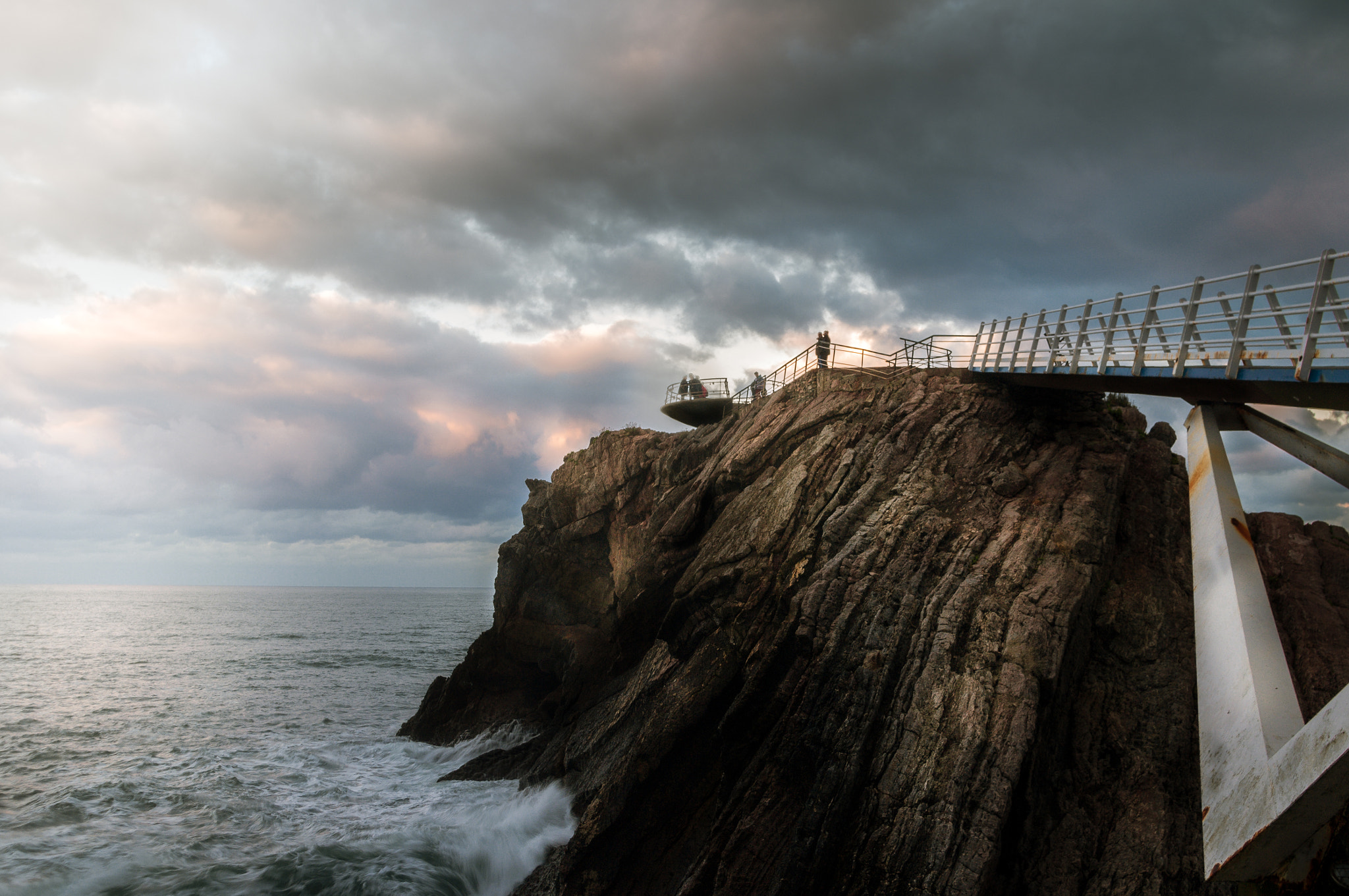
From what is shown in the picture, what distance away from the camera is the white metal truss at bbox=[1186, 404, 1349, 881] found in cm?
698

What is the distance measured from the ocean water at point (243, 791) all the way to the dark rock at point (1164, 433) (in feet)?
61.5

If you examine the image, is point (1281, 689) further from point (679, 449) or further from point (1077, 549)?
point (679, 449)

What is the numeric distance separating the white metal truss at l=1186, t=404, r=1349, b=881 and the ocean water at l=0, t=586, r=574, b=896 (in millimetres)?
14594

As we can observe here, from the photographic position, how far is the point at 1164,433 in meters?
17.5

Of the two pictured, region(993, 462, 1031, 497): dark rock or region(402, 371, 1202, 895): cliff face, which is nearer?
region(402, 371, 1202, 895): cliff face

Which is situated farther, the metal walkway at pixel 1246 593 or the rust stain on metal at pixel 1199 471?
the rust stain on metal at pixel 1199 471

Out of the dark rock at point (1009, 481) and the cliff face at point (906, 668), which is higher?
the dark rock at point (1009, 481)

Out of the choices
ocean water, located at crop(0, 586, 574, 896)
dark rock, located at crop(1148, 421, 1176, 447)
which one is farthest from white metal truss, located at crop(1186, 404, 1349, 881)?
ocean water, located at crop(0, 586, 574, 896)

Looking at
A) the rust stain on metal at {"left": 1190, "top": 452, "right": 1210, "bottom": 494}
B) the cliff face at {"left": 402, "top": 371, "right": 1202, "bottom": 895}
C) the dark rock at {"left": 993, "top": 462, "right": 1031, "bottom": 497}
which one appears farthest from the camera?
the dark rock at {"left": 993, "top": 462, "right": 1031, "bottom": 497}

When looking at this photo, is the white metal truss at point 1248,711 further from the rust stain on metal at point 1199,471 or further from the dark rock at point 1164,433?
the dark rock at point 1164,433

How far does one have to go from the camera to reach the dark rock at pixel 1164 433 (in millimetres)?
17219

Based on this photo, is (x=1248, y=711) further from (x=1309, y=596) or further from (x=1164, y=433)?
(x=1164, y=433)

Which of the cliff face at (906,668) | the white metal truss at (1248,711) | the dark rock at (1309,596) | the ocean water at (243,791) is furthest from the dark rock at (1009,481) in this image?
the ocean water at (243,791)

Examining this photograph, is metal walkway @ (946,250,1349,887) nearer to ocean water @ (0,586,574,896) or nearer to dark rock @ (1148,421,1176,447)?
dark rock @ (1148,421,1176,447)
